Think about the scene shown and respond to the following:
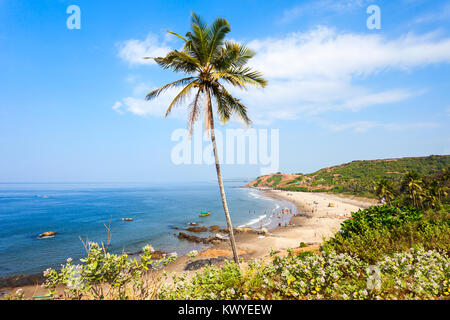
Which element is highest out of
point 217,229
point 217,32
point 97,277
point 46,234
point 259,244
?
point 217,32

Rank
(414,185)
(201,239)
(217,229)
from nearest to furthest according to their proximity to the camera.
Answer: (201,239), (414,185), (217,229)

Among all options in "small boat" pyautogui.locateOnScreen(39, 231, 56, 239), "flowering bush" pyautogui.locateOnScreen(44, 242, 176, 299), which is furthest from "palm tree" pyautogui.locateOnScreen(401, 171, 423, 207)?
"small boat" pyautogui.locateOnScreen(39, 231, 56, 239)

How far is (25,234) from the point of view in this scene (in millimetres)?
31969

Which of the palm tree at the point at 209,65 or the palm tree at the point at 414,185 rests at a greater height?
the palm tree at the point at 209,65

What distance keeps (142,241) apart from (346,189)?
86.4 meters

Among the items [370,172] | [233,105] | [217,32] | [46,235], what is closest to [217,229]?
[46,235]

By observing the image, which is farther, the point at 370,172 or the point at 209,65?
the point at 370,172

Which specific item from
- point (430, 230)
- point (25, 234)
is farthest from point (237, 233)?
point (25, 234)

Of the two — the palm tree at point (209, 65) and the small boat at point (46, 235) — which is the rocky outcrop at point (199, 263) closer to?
the palm tree at point (209, 65)

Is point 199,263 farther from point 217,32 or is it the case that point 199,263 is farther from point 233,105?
point 217,32

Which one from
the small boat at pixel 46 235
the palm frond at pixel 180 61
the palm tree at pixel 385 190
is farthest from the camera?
the palm tree at pixel 385 190

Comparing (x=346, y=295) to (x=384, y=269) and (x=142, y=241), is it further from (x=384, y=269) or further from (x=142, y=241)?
(x=142, y=241)

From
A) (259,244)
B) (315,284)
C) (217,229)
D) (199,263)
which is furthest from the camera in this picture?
(217,229)

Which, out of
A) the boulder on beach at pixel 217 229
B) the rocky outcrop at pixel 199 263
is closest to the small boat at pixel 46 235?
the boulder on beach at pixel 217 229
